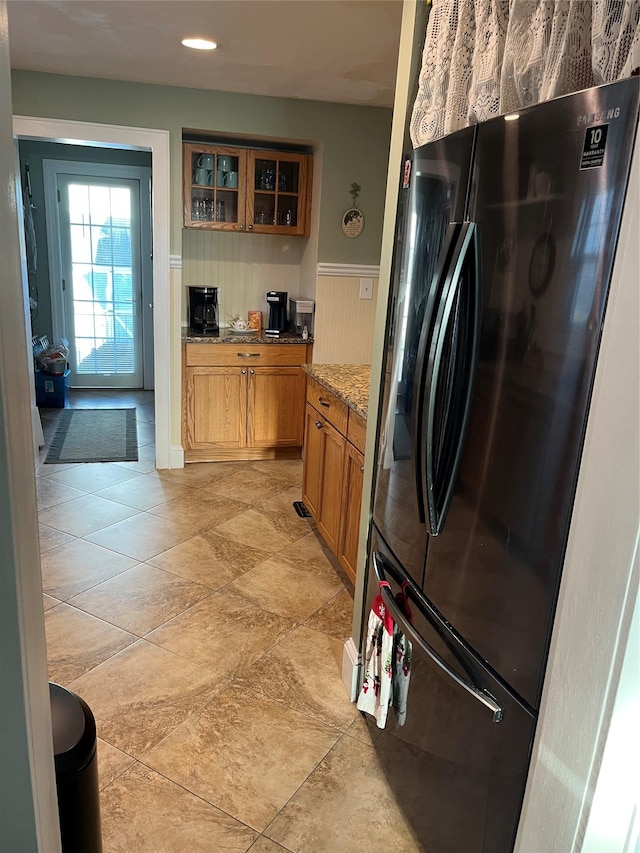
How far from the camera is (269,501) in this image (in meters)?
3.96

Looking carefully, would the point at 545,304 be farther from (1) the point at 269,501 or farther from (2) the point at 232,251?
(2) the point at 232,251

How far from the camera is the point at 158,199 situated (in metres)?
4.00

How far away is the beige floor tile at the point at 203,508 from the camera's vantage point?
3668mm

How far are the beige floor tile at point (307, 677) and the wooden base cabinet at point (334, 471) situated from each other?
0.36 m

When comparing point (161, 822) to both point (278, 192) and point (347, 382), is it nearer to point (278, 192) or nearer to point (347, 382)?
point (347, 382)

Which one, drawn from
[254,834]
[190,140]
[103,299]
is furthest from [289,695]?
[103,299]

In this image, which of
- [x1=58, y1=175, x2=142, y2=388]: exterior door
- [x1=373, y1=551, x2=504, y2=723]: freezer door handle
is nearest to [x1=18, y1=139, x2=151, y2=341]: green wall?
[x1=58, y1=175, x2=142, y2=388]: exterior door

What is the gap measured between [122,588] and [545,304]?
7.91ft

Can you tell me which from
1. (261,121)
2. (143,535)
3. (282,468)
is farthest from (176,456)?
(261,121)

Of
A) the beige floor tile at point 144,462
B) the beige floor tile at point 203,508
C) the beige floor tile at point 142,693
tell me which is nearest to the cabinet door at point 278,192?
the beige floor tile at point 144,462

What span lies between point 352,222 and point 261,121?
879 millimetres

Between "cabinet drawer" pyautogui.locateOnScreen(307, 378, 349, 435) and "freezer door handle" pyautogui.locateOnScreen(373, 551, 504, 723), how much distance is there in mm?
958

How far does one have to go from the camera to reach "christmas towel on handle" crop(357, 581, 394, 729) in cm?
175

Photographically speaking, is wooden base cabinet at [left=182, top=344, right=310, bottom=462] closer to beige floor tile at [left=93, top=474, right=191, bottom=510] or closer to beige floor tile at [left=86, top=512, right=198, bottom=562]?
beige floor tile at [left=93, top=474, right=191, bottom=510]
